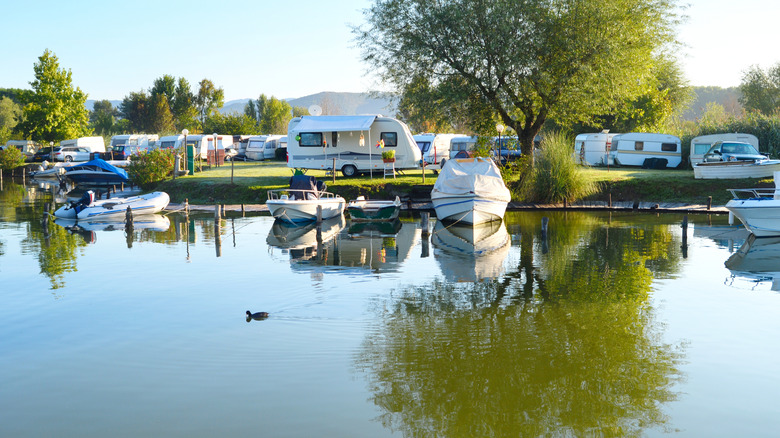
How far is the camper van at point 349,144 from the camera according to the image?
3322 centimetres

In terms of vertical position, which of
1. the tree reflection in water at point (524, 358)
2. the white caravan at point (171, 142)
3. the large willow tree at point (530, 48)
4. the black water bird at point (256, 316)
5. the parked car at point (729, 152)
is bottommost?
the tree reflection in water at point (524, 358)

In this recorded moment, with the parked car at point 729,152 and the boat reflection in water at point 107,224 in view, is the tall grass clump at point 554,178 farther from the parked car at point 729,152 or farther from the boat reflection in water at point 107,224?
the boat reflection in water at point 107,224

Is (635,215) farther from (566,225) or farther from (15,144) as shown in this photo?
(15,144)

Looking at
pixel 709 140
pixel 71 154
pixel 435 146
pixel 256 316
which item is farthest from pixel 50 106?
pixel 256 316

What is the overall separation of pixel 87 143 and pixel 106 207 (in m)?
35.8

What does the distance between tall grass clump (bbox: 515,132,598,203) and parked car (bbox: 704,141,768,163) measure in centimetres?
708

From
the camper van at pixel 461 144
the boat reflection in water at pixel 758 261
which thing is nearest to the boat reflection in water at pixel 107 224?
the camper van at pixel 461 144

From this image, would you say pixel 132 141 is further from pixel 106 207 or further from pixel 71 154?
pixel 106 207

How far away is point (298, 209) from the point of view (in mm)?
24797

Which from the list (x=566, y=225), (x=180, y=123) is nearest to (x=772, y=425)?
(x=566, y=225)

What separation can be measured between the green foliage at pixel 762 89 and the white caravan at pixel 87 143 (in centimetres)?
6002

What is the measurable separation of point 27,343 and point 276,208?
14.3m

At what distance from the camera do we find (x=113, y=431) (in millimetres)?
7477

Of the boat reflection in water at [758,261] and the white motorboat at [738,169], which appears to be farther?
the white motorboat at [738,169]
